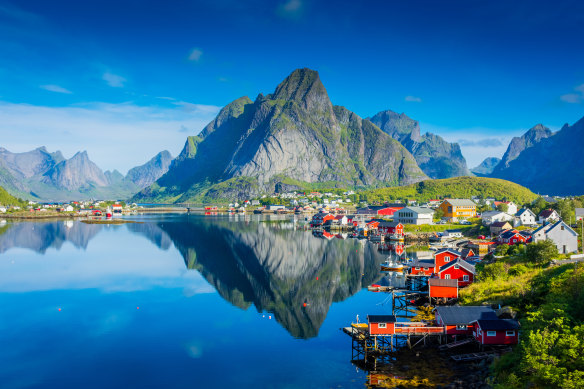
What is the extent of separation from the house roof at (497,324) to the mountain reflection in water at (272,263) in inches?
488

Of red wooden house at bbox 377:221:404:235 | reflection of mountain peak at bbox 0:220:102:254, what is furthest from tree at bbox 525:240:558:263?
reflection of mountain peak at bbox 0:220:102:254

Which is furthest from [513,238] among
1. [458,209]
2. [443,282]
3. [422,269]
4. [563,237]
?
[458,209]

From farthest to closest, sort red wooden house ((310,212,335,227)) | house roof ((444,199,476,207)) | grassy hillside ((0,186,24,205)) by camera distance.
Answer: grassy hillside ((0,186,24,205)) → red wooden house ((310,212,335,227)) → house roof ((444,199,476,207))

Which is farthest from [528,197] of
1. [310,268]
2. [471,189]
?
[310,268]

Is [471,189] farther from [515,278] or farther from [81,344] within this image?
[81,344]

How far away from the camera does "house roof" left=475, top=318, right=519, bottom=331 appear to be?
26281mm

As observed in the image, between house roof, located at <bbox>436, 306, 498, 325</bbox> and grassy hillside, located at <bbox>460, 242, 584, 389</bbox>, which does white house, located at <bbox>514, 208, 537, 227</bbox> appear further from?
house roof, located at <bbox>436, 306, 498, 325</bbox>

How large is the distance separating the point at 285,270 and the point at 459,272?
2394 cm

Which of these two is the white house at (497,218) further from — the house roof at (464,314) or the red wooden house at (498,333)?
the red wooden house at (498,333)

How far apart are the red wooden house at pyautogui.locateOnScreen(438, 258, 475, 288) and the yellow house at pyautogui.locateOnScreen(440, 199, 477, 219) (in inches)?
2782

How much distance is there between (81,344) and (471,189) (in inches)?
6951

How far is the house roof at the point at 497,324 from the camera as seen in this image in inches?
1035

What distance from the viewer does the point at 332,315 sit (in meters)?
37.9

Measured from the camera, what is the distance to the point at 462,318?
29.1 meters
